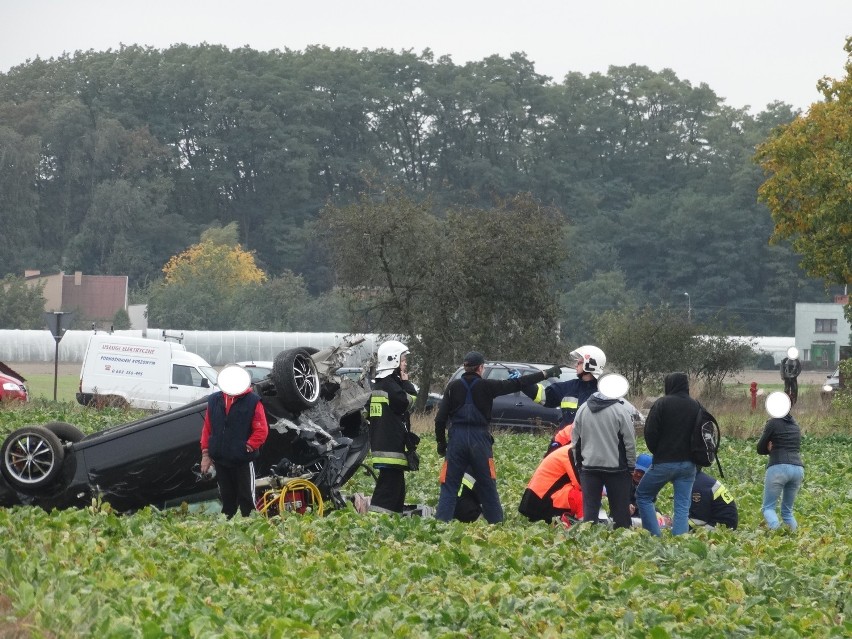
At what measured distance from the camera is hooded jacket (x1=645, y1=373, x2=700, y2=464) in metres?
13.0

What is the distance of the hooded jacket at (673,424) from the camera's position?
12961 mm

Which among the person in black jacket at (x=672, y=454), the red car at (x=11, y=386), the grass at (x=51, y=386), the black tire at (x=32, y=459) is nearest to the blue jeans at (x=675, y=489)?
the person in black jacket at (x=672, y=454)

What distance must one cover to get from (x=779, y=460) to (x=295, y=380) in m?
5.09

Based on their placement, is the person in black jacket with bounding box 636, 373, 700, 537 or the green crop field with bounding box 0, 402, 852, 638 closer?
the green crop field with bounding box 0, 402, 852, 638

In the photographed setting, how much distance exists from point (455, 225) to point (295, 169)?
75.6 meters

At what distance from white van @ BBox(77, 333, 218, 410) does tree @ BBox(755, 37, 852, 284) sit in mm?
15368

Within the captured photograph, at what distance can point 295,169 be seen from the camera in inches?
4360

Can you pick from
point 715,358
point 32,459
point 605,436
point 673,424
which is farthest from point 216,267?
point 605,436

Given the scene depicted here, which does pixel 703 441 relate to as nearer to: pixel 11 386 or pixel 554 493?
pixel 554 493

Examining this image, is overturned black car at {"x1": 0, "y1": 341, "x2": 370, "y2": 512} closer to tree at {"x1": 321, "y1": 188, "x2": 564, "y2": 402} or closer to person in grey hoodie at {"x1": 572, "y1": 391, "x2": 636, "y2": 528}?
person in grey hoodie at {"x1": 572, "y1": 391, "x2": 636, "y2": 528}

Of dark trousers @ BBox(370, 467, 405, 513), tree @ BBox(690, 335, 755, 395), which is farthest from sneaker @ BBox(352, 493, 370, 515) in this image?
tree @ BBox(690, 335, 755, 395)

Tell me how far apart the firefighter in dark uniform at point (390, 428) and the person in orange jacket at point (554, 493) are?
3.94ft

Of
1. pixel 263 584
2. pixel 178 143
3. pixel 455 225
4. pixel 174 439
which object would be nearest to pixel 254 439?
pixel 174 439

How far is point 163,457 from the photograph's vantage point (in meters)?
13.6
